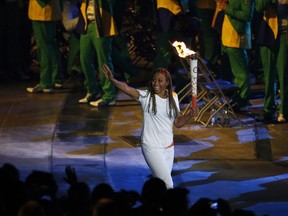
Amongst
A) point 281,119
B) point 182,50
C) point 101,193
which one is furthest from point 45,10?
point 101,193

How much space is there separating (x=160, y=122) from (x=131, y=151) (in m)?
2.57

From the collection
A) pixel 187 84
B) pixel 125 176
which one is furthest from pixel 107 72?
pixel 187 84

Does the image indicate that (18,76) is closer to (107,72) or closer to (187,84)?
(187,84)

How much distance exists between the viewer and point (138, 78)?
631 inches

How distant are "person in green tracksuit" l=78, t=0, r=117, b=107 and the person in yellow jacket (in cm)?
71

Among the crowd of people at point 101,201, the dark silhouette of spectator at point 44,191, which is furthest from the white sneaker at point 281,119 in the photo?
the dark silhouette of spectator at point 44,191

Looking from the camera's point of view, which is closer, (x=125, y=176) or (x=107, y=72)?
(x=107, y=72)

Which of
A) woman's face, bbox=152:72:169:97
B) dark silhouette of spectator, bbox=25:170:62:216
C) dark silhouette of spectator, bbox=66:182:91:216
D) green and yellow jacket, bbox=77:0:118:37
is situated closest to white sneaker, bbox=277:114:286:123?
Answer: green and yellow jacket, bbox=77:0:118:37

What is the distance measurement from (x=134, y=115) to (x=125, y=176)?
10.2 feet

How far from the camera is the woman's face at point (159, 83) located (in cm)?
928

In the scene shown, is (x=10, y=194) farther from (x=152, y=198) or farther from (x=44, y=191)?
(x=152, y=198)

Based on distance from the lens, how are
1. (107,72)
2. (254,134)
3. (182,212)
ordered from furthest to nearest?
(254,134) < (107,72) < (182,212)

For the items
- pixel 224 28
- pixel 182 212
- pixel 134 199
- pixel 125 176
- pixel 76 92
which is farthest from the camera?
pixel 76 92

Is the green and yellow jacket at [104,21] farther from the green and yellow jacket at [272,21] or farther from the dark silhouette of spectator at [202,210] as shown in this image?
the dark silhouette of spectator at [202,210]
